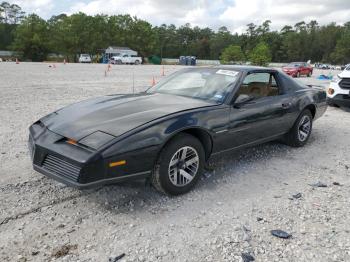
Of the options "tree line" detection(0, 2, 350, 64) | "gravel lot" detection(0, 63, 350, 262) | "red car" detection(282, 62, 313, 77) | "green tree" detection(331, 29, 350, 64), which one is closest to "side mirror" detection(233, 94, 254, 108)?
"gravel lot" detection(0, 63, 350, 262)

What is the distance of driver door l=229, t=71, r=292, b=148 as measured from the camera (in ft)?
14.2

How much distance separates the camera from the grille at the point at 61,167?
3045 mm

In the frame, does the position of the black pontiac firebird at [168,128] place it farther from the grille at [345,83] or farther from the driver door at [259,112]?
the grille at [345,83]

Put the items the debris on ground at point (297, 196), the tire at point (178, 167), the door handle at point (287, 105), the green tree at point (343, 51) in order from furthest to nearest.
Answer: the green tree at point (343, 51)
the door handle at point (287, 105)
the debris on ground at point (297, 196)
the tire at point (178, 167)

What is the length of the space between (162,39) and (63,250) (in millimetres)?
111895

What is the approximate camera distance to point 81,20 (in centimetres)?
6994

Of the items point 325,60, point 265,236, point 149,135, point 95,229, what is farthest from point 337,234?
point 325,60

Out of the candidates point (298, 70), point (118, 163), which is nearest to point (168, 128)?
point (118, 163)

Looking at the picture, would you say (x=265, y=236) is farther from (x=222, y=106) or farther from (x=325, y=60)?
(x=325, y=60)

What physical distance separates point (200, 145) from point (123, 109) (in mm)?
967

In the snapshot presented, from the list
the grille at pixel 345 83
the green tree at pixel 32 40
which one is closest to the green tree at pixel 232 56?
the green tree at pixel 32 40

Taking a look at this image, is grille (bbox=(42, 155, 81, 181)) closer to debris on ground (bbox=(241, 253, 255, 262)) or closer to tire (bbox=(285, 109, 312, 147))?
debris on ground (bbox=(241, 253, 255, 262))

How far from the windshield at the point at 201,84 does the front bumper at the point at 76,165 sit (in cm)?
152

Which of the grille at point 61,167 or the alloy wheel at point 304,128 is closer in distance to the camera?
the grille at point 61,167
